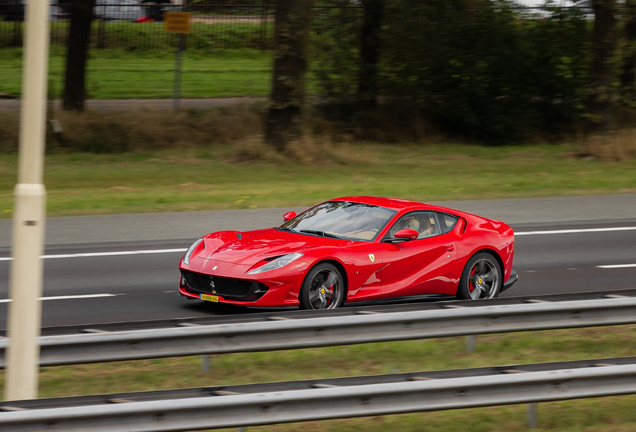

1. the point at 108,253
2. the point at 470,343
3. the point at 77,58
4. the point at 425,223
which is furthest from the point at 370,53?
the point at 470,343

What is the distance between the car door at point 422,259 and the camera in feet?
31.6

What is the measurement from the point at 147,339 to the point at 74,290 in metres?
4.74

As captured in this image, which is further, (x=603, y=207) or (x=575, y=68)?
(x=575, y=68)

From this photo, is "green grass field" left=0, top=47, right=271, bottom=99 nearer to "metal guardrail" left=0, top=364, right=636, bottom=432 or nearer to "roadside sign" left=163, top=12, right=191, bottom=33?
"roadside sign" left=163, top=12, right=191, bottom=33

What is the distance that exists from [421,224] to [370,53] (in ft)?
69.9

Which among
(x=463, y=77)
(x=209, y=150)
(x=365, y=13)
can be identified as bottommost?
(x=209, y=150)

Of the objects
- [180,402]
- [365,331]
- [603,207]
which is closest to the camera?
[180,402]

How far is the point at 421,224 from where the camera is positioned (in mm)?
10156

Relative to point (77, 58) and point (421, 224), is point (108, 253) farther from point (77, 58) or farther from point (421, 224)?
point (77, 58)

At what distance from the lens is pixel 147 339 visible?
6.37m

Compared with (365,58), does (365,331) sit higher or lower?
lower

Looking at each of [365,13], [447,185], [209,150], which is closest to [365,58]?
[365,13]

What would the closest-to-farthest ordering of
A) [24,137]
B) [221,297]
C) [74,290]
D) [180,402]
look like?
[180,402] → [24,137] → [221,297] → [74,290]

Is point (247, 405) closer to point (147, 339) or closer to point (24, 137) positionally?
point (147, 339)
